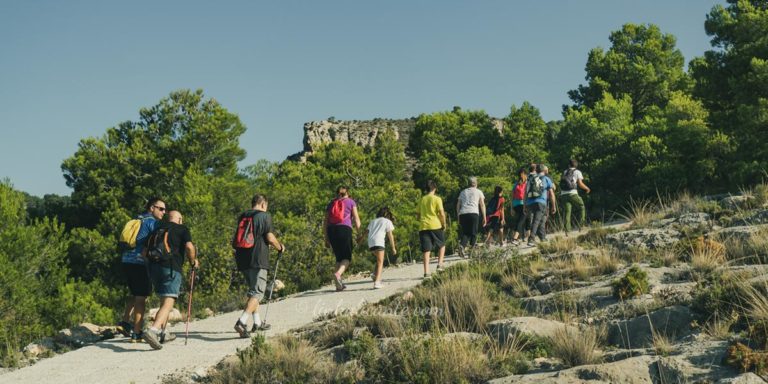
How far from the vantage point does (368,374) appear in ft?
23.1

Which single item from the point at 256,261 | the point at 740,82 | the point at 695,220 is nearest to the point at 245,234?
the point at 256,261

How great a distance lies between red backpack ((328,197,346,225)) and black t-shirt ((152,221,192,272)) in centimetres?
290

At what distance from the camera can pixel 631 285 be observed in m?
8.59

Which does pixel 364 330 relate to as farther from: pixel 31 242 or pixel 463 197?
pixel 31 242

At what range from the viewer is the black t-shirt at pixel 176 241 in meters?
8.81

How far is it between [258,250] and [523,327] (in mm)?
3548

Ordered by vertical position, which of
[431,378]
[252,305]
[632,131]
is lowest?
[431,378]

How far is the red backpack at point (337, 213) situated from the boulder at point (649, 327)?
16.1 ft

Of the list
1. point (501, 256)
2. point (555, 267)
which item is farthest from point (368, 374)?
point (501, 256)

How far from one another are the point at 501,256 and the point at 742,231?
390 centimetres

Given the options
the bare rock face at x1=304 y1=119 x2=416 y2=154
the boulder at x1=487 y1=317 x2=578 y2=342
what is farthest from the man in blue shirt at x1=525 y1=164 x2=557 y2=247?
the bare rock face at x1=304 y1=119 x2=416 y2=154

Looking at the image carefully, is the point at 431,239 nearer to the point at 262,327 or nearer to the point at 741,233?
the point at 262,327

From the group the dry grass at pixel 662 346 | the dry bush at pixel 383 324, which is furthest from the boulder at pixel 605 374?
the dry bush at pixel 383 324

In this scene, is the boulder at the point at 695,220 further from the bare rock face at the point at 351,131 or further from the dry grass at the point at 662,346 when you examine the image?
the bare rock face at the point at 351,131
